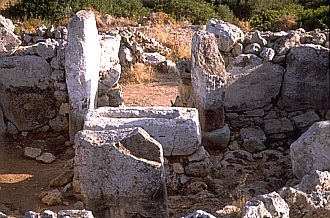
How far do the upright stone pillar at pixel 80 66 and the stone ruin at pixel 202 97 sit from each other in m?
0.01

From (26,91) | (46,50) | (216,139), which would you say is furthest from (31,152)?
(216,139)

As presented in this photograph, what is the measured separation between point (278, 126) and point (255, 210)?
14.0 feet

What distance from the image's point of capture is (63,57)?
999 cm

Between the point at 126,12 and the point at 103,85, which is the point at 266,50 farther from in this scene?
the point at 126,12

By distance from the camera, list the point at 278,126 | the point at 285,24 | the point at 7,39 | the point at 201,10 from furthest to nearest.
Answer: the point at 201,10
the point at 285,24
the point at 7,39
the point at 278,126

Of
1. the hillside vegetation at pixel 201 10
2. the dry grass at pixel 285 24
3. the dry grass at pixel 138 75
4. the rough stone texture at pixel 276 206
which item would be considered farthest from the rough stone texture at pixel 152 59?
the rough stone texture at pixel 276 206

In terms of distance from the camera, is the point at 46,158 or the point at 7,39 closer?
the point at 46,158

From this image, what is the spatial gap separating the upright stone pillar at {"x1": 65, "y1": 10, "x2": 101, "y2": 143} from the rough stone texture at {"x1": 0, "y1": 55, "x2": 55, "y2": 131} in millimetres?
948

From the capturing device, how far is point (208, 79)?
925 cm

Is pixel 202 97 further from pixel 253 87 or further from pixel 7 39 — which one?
pixel 7 39

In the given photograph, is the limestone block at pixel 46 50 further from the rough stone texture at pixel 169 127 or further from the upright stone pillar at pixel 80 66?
the rough stone texture at pixel 169 127

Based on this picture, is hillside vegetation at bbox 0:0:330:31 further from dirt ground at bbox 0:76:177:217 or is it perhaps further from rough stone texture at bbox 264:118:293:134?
dirt ground at bbox 0:76:177:217

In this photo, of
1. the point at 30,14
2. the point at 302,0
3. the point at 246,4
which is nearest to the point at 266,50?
the point at 30,14

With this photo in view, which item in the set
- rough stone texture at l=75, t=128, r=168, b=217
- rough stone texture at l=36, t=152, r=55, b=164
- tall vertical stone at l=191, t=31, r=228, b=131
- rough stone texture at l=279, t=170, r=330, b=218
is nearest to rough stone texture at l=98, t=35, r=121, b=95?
rough stone texture at l=36, t=152, r=55, b=164
